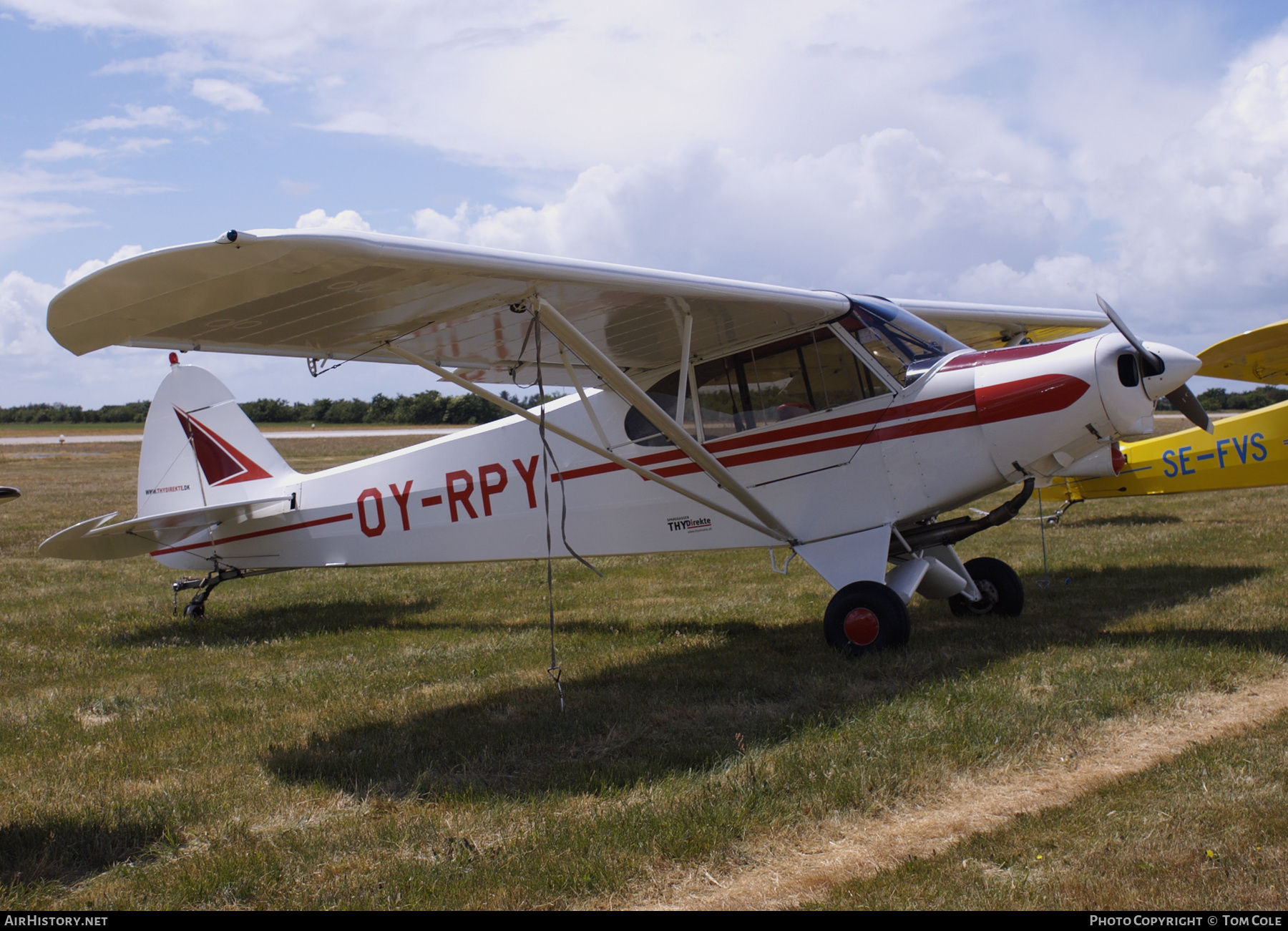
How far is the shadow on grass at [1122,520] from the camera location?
506 inches

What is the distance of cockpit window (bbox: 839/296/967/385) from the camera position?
6.43 m

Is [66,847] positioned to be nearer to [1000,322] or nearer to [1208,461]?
[1000,322]

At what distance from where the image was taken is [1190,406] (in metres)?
6.61

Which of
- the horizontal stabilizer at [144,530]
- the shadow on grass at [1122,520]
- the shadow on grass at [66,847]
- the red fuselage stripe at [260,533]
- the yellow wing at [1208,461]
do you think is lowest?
the shadow on grass at [1122,520]

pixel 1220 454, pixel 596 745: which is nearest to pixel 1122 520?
pixel 1220 454

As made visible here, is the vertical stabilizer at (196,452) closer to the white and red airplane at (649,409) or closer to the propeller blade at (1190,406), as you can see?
the white and red airplane at (649,409)

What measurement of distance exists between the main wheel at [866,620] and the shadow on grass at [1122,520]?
806cm

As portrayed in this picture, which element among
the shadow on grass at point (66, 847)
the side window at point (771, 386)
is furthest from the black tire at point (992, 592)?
the shadow on grass at point (66, 847)

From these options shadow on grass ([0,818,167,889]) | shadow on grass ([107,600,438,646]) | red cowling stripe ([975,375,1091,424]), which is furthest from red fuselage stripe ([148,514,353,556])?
red cowling stripe ([975,375,1091,424])

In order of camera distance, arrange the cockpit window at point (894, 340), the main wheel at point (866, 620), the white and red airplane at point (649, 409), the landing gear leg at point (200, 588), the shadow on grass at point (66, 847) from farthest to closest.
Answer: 1. the landing gear leg at point (200, 588)
2. the cockpit window at point (894, 340)
3. the main wheel at point (866, 620)
4. the white and red airplane at point (649, 409)
5. the shadow on grass at point (66, 847)

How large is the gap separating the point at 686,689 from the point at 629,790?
1.59m

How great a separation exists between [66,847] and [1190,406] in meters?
7.12

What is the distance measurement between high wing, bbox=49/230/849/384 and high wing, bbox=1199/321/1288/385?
3964 millimetres

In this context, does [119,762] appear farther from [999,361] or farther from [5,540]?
[5,540]
